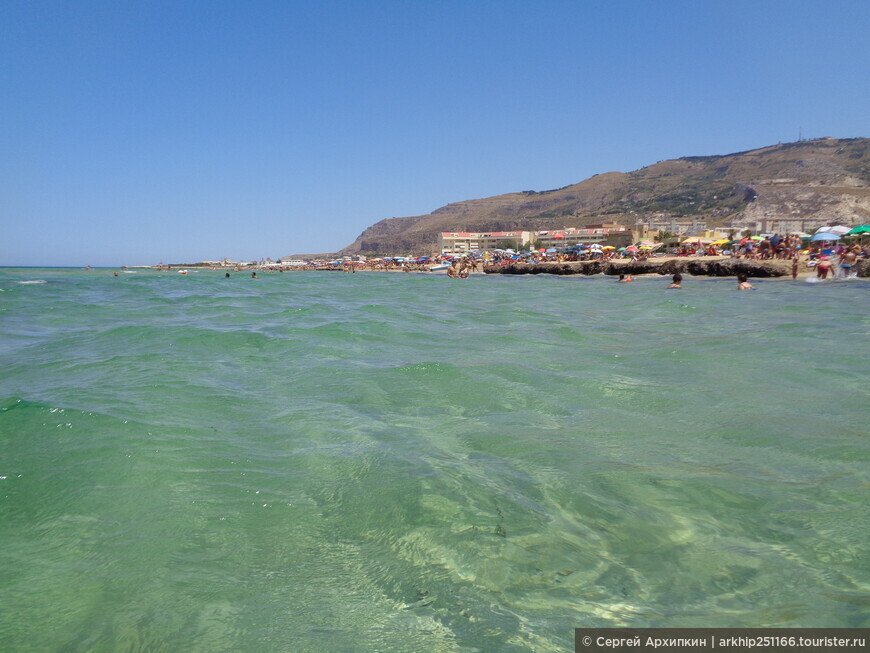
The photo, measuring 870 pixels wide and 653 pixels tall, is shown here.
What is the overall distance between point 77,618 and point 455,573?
144cm

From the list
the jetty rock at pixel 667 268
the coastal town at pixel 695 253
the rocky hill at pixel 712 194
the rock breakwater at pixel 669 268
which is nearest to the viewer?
the rock breakwater at pixel 669 268

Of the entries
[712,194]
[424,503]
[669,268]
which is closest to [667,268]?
[669,268]

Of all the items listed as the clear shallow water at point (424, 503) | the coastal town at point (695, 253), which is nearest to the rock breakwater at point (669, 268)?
the coastal town at point (695, 253)

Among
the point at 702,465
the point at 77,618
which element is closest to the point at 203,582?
the point at 77,618

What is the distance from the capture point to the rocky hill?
91.2 meters

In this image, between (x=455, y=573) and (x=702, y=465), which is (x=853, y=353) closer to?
(x=702, y=465)

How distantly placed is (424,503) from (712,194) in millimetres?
139248

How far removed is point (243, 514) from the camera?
2650 mm

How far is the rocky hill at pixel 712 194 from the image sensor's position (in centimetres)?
9119

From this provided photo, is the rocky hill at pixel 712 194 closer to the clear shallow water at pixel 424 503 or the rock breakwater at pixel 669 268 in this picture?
the rock breakwater at pixel 669 268

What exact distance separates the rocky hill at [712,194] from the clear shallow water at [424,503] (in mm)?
94595

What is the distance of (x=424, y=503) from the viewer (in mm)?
2764

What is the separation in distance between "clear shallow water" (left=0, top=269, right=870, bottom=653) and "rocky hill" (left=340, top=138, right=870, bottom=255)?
94.6 metres

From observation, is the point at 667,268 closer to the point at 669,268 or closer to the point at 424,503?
the point at 669,268
